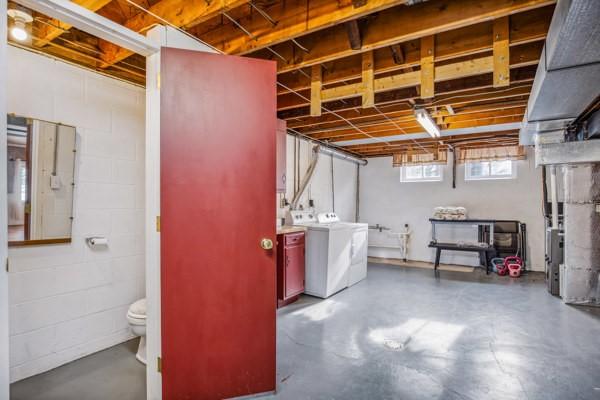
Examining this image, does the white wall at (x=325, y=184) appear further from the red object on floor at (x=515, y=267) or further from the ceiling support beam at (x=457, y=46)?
→ the red object on floor at (x=515, y=267)

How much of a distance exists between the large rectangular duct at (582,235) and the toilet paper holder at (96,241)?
5298 millimetres

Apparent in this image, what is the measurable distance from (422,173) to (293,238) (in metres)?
4.22

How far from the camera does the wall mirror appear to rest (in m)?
2.17

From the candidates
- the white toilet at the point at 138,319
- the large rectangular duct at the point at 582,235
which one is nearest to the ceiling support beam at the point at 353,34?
the white toilet at the point at 138,319

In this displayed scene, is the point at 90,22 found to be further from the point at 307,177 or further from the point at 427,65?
the point at 307,177

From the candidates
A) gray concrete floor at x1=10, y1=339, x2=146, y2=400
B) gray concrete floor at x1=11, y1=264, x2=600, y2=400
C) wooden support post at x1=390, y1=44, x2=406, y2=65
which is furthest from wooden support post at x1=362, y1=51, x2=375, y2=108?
gray concrete floor at x1=10, y1=339, x2=146, y2=400

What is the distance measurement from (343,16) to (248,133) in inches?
38.2

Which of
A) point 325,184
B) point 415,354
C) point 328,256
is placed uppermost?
point 325,184

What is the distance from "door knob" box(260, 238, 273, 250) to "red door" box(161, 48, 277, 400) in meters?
0.03

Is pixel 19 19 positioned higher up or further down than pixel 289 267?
higher up

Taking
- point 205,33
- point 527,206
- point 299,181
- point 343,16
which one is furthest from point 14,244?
point 527,206

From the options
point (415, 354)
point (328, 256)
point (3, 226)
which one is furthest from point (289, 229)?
point (3, 226)

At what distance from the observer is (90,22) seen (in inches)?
66.2

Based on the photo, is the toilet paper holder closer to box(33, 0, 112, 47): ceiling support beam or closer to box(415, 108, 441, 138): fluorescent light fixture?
box(33, 0, 112, 47): ceiling support beam
